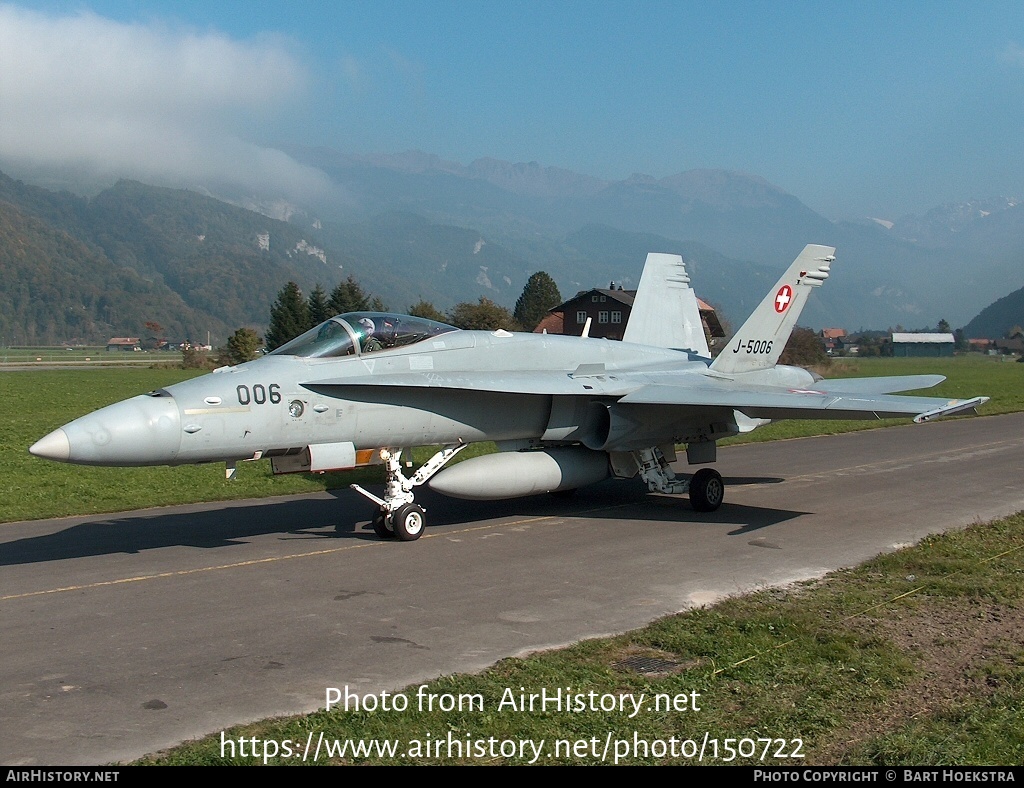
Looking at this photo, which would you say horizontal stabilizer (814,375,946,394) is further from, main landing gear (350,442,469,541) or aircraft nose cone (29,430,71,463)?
aircraft nose cone (29,430,71,463)

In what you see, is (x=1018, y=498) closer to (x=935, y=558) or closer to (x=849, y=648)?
(x=935, y=558)

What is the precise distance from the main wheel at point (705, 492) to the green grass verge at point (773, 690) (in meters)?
4.67

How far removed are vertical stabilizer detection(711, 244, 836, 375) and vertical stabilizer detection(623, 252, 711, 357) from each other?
1.52m

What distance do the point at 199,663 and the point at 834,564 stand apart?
6.33 metres

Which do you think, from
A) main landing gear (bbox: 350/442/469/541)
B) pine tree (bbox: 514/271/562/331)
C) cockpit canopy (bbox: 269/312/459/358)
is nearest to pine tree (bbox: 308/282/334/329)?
pine tree (bbox: 514/271/562/331)

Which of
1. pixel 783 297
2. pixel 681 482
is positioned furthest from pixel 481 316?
pixel 681 482

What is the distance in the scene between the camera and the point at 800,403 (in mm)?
11492

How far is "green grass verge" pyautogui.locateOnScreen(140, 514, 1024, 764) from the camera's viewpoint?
16.5 ft

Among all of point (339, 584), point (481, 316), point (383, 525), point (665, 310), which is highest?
point (481, 316)

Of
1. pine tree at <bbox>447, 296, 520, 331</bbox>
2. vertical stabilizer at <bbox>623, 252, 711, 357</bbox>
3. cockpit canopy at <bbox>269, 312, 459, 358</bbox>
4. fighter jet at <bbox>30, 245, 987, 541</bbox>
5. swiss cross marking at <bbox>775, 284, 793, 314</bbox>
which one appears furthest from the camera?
pine tree at <bbox>447, 296, 520, 331</bbox>

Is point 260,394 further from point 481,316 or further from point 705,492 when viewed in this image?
point 481,316

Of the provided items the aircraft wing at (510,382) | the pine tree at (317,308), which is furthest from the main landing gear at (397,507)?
the pine tree at (317,308)

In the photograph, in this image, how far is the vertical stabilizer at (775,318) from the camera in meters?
14.8

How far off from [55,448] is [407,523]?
3961mm
